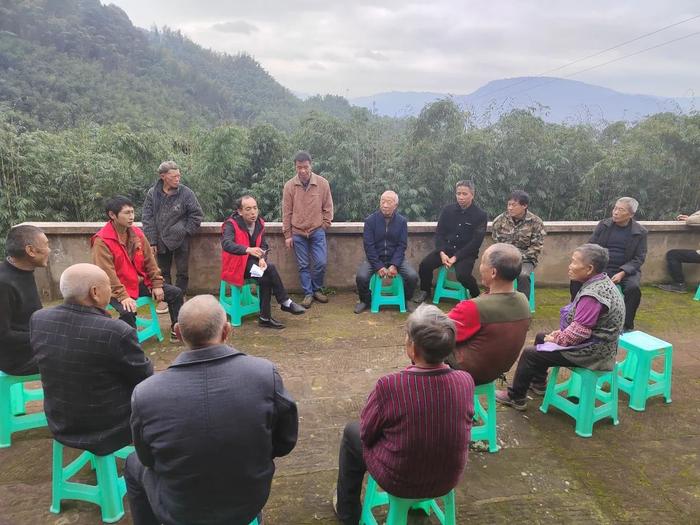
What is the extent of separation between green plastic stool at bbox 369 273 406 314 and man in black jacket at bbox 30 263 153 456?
9.96 feet

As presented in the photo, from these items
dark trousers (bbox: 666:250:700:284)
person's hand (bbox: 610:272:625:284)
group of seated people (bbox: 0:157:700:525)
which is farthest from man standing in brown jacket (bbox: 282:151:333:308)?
dark trousers (bbox: 666:250:700:284)

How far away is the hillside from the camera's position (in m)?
33.3

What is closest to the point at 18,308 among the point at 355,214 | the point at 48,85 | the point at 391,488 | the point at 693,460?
the point at 391,488

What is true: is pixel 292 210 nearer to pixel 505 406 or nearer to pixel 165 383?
pixel 505 406

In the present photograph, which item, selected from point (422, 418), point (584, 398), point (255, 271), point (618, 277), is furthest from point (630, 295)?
point (422, 418)

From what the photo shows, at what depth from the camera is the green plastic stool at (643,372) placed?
331cm

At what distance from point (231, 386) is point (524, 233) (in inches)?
161

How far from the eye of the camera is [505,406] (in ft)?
10.9

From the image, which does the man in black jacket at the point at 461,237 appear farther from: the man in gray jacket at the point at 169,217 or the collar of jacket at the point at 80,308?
the collar of jacket at the point at 80,308

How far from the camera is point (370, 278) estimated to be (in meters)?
5.10

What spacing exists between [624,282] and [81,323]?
453cm

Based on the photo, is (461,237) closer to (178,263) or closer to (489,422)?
(489,422)

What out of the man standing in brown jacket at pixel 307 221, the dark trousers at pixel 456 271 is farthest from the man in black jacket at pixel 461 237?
the man standing in brown jacket at pixel 307 221

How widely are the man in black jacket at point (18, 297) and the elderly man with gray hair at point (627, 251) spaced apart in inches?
177
